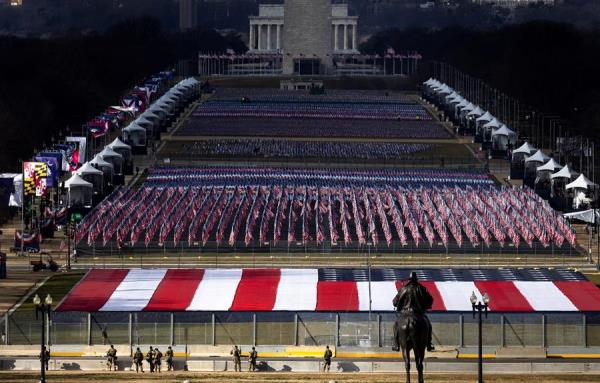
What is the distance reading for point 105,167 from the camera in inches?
4318

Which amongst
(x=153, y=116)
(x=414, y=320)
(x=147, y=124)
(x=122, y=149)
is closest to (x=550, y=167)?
(x=122, y=149)

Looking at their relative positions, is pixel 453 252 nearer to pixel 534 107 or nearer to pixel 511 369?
pixel 511 369

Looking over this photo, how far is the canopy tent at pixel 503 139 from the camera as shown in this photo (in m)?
129

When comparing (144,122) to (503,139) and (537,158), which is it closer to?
(503,139)

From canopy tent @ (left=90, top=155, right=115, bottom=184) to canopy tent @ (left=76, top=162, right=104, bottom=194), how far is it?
8.85ft

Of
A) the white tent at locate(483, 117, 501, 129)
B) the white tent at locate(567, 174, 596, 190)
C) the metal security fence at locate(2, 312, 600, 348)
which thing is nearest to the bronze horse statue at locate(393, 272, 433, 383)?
the metal security fence at locate(2, 312, 600, 348)

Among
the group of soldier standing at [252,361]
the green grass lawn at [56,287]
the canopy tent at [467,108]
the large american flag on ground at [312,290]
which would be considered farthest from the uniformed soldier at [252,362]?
the canopy tent at [467,108]

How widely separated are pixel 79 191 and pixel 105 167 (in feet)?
34.3

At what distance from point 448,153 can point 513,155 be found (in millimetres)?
10452

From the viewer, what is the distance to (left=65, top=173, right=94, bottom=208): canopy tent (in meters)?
98.7

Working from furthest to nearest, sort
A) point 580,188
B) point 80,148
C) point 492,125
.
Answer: point 492,125
point 80,148
point 580,188

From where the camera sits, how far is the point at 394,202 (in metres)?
98.6

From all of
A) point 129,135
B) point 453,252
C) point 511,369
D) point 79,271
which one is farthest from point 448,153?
point 511,369

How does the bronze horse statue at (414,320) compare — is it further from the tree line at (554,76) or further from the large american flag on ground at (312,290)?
the tree line at (554,76)
